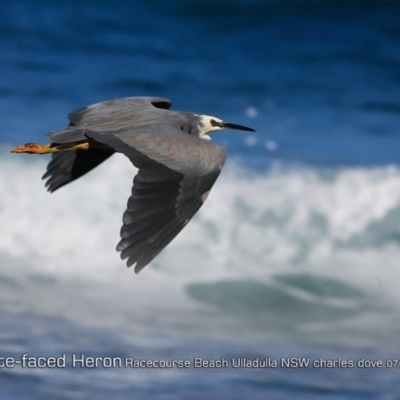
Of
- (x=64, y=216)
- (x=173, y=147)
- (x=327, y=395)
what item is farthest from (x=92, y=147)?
(x=64, y=216)

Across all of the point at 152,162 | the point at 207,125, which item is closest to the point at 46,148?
the point at 207,125

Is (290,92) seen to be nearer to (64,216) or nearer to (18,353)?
(64,216)

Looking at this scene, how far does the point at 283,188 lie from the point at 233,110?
2096 mm

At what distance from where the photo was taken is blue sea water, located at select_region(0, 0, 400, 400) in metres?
7.93

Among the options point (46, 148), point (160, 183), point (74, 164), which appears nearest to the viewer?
point (160, 183)

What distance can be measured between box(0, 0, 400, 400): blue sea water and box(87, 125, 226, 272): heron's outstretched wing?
→ 2.03m

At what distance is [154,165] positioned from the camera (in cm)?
574

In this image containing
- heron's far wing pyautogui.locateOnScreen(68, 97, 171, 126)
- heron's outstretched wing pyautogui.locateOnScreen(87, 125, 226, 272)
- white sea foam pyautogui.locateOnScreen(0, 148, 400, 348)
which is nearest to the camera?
heron's outstretched wing pyautogui.locateOnScreen(87, 125, 226, 272)

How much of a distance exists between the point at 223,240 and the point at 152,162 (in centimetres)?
467

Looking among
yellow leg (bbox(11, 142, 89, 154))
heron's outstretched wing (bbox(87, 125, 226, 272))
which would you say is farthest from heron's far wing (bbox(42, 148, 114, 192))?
heron's outstretched wing (bbox(87, 125, 226, 272))

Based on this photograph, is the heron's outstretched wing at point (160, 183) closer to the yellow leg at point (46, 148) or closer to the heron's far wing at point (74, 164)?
the yellow leg at point (46, 148)

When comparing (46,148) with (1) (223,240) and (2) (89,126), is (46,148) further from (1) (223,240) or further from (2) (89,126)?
(1) (223,240)

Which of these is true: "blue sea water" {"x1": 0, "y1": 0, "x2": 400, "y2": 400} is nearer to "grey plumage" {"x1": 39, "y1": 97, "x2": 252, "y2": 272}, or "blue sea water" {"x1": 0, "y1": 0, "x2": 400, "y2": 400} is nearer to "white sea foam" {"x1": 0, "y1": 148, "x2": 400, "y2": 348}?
"white sea foam" {"x1": 0, "y1": 148, "x2": 400, "y2": 348}

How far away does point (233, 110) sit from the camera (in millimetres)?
13008
